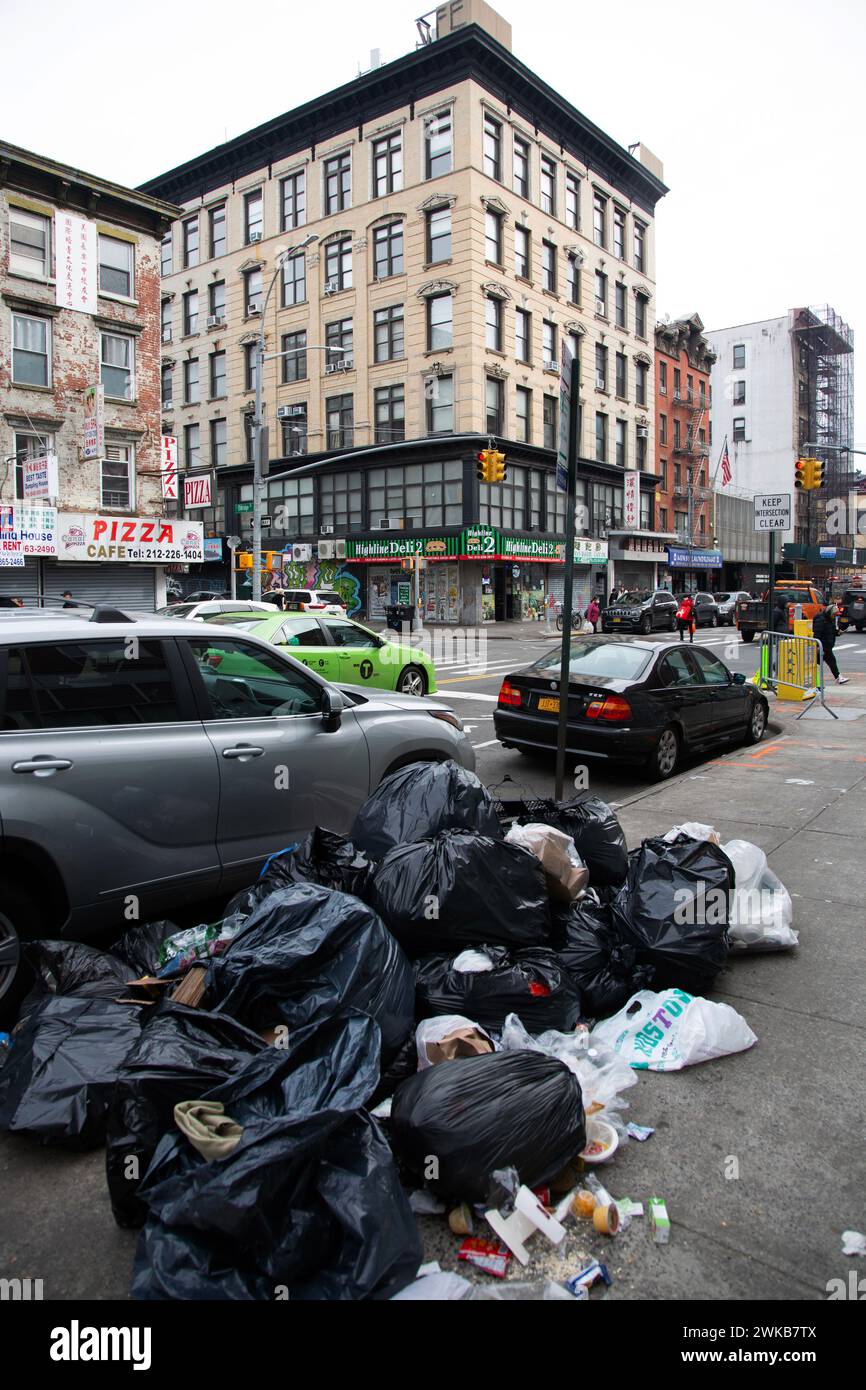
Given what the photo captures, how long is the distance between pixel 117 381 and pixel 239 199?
79.4ft

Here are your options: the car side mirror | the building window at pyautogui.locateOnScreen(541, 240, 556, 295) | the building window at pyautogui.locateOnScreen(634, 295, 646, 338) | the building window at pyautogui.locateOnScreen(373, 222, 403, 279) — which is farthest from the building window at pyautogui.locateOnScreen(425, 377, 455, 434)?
the car side mirror

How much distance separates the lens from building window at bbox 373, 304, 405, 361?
39.5m

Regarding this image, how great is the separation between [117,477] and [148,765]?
2472 centimetres

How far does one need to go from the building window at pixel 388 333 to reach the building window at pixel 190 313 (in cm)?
1269

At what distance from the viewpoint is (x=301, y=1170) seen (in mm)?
2328

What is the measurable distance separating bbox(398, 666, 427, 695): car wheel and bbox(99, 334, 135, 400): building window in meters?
16.9

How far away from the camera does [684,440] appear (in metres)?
56.7

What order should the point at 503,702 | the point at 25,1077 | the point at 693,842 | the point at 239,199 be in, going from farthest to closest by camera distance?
the point at 239,199, the point at 503,702, the point at 693,842, the point at 25,1077

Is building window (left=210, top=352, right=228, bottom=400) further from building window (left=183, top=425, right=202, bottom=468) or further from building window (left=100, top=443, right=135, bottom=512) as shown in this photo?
building window (left=100, top=443, right=135, bottom=512)

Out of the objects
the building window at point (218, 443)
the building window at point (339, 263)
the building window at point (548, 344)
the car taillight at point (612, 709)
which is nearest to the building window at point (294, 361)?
the building window at point (339, 263)

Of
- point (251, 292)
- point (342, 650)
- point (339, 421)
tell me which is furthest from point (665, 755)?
point (251, 292)

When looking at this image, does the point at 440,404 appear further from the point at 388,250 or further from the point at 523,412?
the point at 388,250

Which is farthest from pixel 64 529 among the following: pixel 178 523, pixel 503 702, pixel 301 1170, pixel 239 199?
pixel 239 199

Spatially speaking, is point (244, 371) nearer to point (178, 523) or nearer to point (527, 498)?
point (527, 498)
